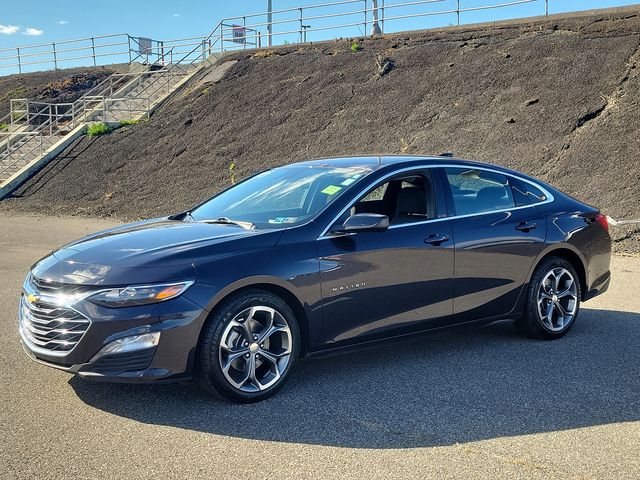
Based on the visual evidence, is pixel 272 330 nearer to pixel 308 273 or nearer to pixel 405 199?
pixel 308 273

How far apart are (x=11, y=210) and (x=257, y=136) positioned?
280 inches

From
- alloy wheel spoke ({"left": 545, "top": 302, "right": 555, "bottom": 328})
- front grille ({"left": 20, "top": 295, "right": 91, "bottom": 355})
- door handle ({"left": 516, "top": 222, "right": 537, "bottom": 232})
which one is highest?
door handle ({"left": 516, "top": 222, "right": 537, "bottom": 232})

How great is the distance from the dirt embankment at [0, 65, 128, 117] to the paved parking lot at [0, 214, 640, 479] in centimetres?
2805

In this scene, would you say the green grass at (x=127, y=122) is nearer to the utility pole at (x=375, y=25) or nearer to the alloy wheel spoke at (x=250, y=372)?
the utility pole at (x=375, y=25)

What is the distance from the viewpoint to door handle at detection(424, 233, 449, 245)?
5441 mm

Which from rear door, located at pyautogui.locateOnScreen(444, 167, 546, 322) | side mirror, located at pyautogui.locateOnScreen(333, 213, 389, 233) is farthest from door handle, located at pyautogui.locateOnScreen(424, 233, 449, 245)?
side mirror, located at pyautogui.locateOnScreen(333, 213, 389, 233)

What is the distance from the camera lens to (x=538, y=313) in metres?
6.12

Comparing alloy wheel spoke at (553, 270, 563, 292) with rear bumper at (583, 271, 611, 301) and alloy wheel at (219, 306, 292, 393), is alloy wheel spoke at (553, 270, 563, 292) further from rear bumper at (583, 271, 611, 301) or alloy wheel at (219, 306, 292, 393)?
alloy wheel at (219, 306, 292, 393)

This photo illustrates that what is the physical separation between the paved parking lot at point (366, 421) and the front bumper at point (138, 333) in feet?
0.98

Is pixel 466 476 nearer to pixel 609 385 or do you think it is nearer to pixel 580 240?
pixel 609 385

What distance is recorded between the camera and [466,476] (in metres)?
3.62

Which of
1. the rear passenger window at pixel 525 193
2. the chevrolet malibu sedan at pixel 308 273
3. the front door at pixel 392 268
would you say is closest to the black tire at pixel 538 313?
the chevrolet malibu sedan at pixel 308 273

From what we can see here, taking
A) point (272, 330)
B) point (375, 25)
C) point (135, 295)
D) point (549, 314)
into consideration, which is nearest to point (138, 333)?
point (135, 295)

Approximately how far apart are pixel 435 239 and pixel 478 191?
830 mm
